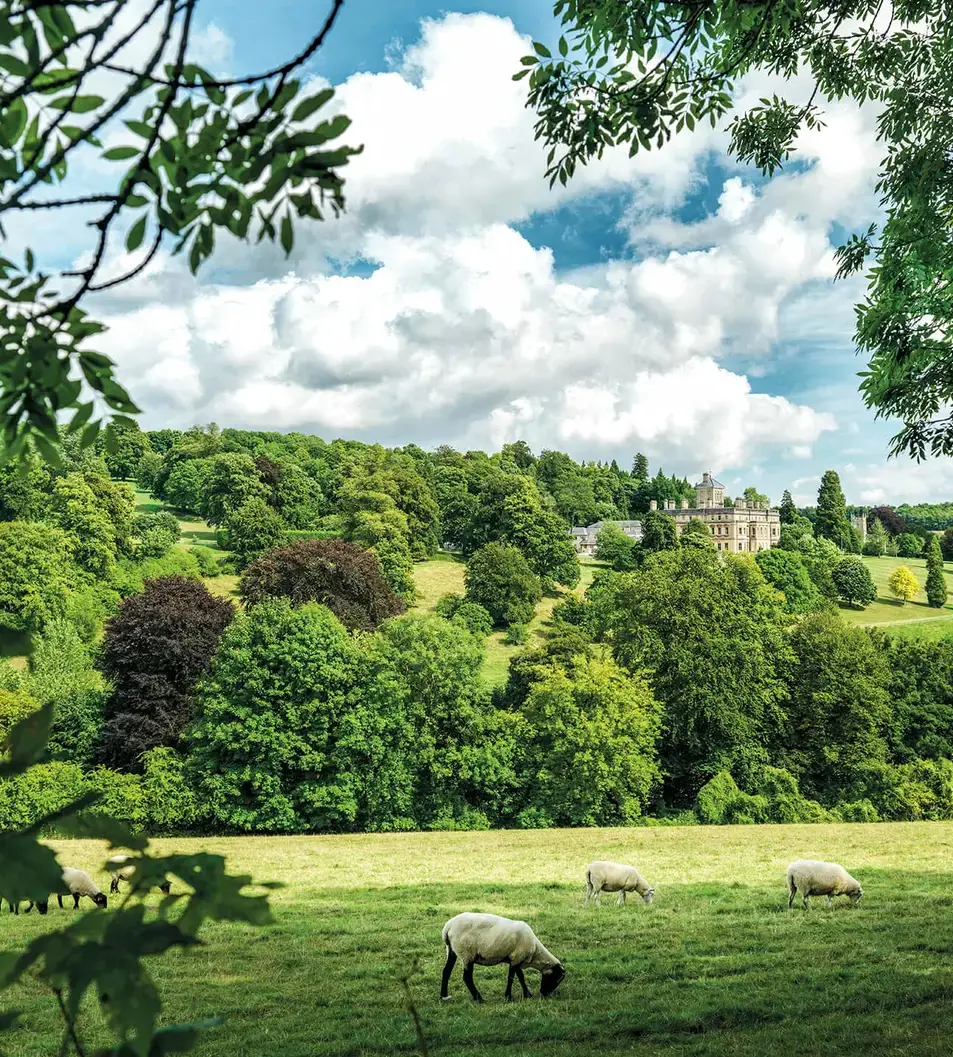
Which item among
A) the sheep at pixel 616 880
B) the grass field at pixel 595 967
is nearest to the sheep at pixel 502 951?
the grass field at pixel 595 967

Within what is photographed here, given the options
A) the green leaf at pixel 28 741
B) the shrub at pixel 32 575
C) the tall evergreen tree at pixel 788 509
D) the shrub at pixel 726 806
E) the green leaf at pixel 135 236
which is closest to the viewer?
the green leaf at pixel 28 741

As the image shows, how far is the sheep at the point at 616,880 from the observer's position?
14380 millimetres

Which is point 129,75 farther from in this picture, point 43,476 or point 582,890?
point 43,476

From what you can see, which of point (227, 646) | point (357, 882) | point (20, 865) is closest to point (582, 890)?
point (357, 882)

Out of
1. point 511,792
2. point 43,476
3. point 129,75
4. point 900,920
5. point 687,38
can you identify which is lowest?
point 511,792

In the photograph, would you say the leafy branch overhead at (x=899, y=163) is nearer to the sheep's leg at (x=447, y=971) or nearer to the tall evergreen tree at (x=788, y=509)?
the sheep's leg at (x=447, y=971)

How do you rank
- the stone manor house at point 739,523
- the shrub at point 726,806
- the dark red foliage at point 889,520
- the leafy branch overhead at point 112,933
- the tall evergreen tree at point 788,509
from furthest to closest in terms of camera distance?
1. the dark red foliage at point 889,520
2. the stone manor house at point 739,523
3. the tall evergreen tree at point 788,509
4. the shrub at point 726,806
5. the leafy branch overhead at point 112,933

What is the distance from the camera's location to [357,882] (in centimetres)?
1777

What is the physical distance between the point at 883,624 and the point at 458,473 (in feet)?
139

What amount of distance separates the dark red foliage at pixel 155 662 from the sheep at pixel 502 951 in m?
24.6

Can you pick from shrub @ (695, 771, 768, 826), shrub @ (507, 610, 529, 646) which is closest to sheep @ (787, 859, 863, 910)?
shrub @ (695, 771, 768, 826)

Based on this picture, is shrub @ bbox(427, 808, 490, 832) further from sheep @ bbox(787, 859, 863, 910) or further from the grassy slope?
sheep @ bbox(787, 859, 863, 910)

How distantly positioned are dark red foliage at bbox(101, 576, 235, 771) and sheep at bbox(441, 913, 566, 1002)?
24619mm

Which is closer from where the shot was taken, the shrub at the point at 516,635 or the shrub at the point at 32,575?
the shrub at the point at 32,575
